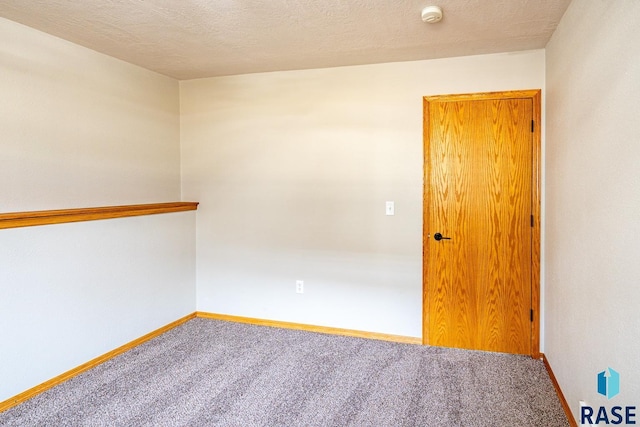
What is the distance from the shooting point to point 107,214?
292 cm

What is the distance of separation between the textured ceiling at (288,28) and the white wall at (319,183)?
241 mm

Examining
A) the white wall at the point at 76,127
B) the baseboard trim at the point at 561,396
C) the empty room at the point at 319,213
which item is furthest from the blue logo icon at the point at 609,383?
the white wall at the point at 76,127

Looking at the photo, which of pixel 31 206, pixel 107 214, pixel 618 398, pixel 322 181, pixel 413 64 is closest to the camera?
pixel 618 398

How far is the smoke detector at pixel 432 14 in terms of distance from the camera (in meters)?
2.18

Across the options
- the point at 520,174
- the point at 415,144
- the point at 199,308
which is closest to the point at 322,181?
the point at 415,144

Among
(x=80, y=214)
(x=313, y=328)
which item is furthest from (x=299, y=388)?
(x=80, y=214)

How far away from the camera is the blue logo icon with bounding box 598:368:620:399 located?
150 centimetres

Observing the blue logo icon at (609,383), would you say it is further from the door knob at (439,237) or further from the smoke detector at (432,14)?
the smoke detector at (432,14)

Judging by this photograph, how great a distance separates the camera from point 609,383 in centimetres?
157

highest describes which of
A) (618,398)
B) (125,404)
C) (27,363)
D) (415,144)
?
(415,144)

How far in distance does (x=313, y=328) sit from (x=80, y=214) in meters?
2.10

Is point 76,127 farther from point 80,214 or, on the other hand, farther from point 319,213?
point 319,213

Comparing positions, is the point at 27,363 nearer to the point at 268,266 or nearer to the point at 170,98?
the point at 268,266

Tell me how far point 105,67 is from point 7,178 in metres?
1.16
